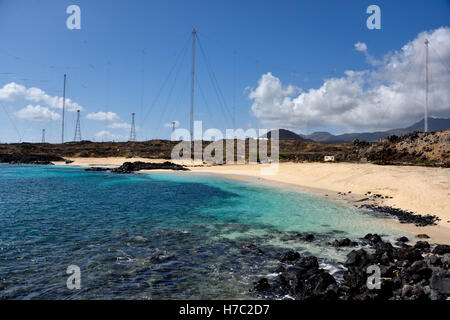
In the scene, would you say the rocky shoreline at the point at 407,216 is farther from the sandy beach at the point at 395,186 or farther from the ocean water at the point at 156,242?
the ocean water at the point at 156,242

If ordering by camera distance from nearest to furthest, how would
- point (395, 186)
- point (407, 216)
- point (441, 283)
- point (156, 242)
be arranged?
point (441, 283) < point (156, 242) < point (407, 216) < point (395, 186)

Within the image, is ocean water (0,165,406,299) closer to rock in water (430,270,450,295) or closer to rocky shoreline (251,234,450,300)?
rocky shoreline (251,234,450,300)

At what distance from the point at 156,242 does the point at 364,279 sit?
10443 mm

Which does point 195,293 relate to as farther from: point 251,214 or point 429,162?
point 429,162

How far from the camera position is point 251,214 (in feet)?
77.7

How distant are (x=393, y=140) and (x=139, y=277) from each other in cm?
5571

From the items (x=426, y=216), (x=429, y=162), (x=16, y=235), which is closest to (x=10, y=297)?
(x=16, y=235)

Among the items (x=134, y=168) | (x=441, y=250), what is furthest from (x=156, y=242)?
(x=134, y=168)

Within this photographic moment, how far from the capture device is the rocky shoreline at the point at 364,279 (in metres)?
9.09

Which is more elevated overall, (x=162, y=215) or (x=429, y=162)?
(x=429, y=162)

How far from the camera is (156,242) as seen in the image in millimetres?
15336

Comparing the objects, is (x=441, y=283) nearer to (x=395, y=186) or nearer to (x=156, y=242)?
(x=156, y=242)

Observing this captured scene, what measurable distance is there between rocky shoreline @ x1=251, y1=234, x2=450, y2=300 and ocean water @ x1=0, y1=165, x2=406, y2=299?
0.80 meters

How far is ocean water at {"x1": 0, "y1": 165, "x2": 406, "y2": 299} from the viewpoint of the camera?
10.2 m
